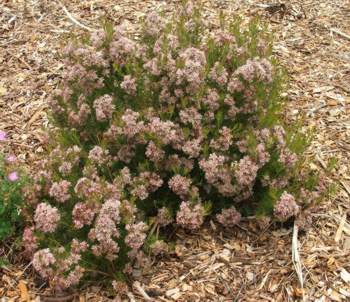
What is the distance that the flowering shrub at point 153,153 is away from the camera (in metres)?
3.41

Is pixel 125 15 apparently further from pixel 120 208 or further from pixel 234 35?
pixel 120 208

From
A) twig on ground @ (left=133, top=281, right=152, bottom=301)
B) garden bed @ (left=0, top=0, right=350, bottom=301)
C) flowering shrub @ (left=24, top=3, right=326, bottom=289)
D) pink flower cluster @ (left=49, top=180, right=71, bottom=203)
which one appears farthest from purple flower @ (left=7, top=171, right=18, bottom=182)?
twig on ground @ (left=133, top=281, right=152, bottom=301)

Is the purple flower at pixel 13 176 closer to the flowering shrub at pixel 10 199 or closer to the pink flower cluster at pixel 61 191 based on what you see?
the flowering shrub at pixel 10 199

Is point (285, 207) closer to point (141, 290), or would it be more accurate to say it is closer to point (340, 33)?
point (141, 290)

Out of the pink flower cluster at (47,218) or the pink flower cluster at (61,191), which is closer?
the pink flower cluster at (47,218)

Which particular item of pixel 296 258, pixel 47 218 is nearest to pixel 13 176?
pixel 47 218

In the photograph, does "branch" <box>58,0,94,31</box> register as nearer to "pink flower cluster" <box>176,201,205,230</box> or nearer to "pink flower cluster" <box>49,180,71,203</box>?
"pink flower cluster" <box>49,180,71,203</box>

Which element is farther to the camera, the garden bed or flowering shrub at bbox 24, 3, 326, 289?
the garden bed

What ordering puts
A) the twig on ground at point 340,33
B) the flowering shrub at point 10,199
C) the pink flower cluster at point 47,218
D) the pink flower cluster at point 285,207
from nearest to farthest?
the pink flower cluster at point 47,218 → the pink flower cluster at point 285,207 → the flowering shrub at point 10,199 → the twig on ground at point 340,33

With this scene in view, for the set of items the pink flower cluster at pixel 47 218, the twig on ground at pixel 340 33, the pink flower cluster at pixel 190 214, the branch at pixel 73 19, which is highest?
the pink flower cluster at pixel 47 218

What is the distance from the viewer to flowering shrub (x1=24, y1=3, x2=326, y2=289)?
3.41 m

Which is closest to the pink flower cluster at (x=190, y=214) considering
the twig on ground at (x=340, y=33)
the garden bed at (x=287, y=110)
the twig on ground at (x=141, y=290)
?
the garden bed at (x=287, y=110)

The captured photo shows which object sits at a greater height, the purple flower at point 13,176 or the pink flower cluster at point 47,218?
the pink flower cluster at point 47,218

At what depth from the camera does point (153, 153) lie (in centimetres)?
358
